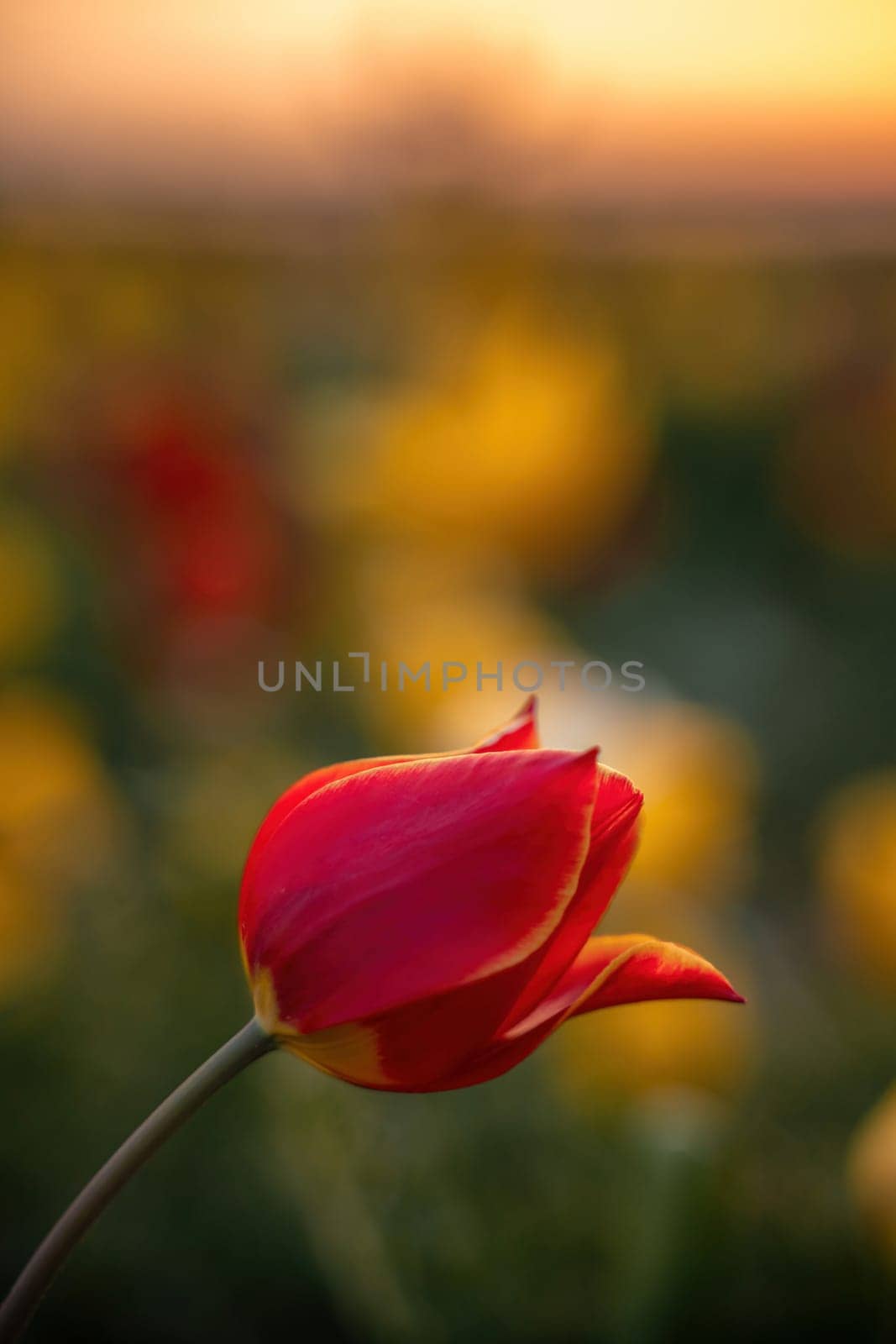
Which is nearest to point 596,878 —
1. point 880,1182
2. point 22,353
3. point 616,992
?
point 616,992

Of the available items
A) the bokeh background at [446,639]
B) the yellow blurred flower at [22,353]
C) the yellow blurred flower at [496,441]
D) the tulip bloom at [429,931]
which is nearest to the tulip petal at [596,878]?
the tulip bloom at [429,931]

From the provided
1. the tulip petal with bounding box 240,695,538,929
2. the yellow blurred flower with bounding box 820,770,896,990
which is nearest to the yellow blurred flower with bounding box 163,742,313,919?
the yellow blurred flower with bounding box 820,770,896,990

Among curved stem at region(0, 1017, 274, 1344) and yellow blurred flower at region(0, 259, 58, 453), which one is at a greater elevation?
yellow blurred flower at region(0, 259, 58, 453)

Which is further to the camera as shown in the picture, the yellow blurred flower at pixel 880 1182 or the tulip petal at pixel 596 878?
the yellow blurred flower at pixel 880 1182

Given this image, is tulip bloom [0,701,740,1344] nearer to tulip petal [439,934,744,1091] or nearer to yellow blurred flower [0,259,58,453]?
tulip petal [439,934,744,1091]

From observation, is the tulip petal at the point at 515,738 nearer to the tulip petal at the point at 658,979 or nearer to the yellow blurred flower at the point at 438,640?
the tulip petal at the point at 658,979

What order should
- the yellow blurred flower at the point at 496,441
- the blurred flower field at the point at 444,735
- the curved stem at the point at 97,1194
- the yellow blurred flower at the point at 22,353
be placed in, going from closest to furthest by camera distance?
the curved stem at the point at 97,1194
the blurred flower field at the point at 444,735
the yellow blurred flower at the point at 496,441
the yellow blurred flower at the point at 22,353

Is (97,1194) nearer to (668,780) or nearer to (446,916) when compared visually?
(446,916)

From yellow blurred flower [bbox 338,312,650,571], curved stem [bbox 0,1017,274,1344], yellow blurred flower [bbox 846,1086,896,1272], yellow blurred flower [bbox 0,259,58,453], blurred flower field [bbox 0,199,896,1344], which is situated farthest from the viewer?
yellow blurred flower [bbox 0,259,58,453]
